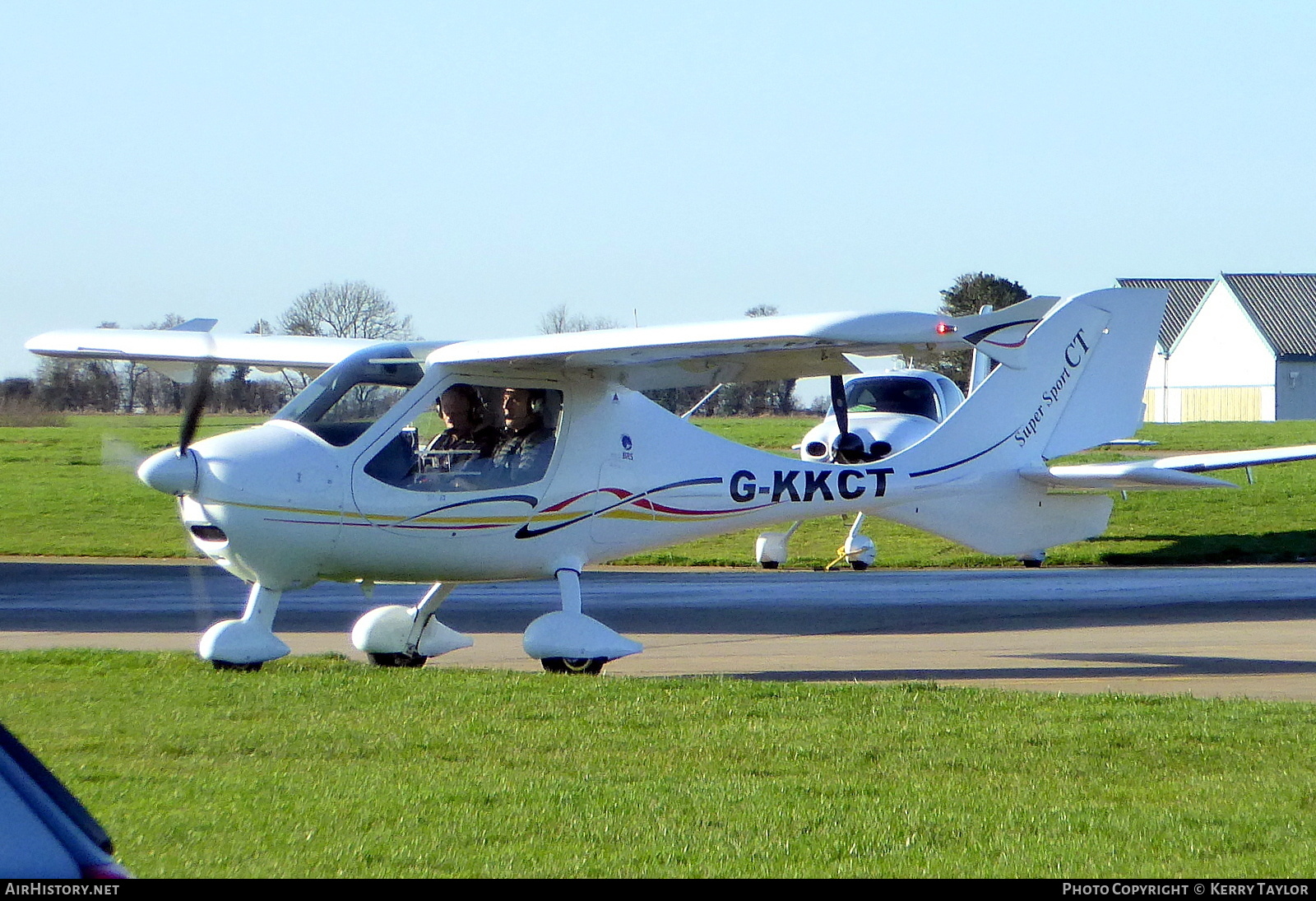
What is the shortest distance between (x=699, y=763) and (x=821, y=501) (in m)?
5.17

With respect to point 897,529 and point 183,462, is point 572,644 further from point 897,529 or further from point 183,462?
point 897,529

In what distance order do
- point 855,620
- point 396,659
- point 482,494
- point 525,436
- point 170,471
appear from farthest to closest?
point 855,620 < point 396,659 < point 525,436 < point 482,494 < point 170,471

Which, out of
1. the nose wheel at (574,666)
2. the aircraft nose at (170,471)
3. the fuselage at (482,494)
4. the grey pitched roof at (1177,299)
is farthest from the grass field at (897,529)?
the grey pitched roof at (1177,299)

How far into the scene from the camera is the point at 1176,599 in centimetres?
1576

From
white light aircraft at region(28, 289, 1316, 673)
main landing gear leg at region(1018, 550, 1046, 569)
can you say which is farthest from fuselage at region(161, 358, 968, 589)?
main landing gear leg at region(1018, 550, 1046, 569)

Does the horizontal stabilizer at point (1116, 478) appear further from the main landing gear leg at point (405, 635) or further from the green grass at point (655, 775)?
the main landing gear leg at point (405, 635)

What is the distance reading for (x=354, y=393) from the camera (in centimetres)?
1031

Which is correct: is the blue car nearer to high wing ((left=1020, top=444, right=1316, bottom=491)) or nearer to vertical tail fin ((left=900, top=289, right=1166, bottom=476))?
vertical tail fin ((left=900, top=289, right=1166, bottom=476))

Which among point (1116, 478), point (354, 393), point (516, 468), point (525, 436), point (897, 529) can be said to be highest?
point (354, 393)

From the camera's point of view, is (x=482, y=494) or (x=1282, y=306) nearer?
(x=482, y=494)

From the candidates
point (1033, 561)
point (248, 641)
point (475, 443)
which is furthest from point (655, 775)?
point (1033, 561)

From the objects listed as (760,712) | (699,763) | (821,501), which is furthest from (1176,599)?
(699,763)

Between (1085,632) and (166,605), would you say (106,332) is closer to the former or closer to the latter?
(166,605)

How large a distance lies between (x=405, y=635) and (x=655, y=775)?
4.73 meters
